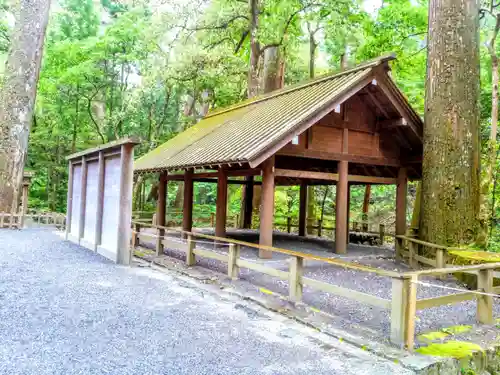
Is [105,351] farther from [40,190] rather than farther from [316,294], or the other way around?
[40,190]

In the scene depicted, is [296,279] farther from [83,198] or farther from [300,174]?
[83,198]

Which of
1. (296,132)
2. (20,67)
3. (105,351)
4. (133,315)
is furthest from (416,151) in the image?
(20,67)

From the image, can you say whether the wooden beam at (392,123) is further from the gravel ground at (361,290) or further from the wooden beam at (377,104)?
the gravel ground at (361,290)

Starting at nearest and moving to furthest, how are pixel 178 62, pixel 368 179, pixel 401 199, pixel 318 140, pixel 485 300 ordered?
pixel 485 300, pixel 318 140, pixel 368 179, pixel 401 199, pixel 178 62

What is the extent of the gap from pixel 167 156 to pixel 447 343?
9583mm

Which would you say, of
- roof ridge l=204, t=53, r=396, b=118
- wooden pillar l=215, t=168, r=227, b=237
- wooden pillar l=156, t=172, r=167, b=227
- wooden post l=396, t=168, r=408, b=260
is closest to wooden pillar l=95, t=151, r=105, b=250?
wooden pillar l=215, t=168, r=227, b=237

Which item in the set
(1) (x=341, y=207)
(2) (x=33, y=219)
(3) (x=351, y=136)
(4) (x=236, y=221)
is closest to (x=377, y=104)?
(3) (x=351, y=136)

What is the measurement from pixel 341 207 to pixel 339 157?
1.30 meters

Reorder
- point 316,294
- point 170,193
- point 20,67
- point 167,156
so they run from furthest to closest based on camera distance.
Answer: point 170,193 → point 20,67 → point 167,156 → point 316,294

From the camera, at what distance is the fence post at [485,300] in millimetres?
5000

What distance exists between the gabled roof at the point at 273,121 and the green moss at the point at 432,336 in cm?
426

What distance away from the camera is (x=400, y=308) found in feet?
13.1

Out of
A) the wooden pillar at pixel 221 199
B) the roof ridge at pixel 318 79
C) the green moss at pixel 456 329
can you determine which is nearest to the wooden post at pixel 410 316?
the green moss at pixel 456 329

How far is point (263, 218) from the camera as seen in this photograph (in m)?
8.78
